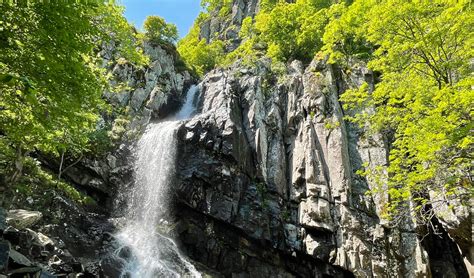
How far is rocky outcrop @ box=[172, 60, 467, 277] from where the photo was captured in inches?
576

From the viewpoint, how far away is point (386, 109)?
9672 mm

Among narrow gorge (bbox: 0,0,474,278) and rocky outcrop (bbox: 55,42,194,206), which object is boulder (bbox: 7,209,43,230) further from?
rocky outcrop (bbox: 55,42,194,206)

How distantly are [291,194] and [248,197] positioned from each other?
237 cm

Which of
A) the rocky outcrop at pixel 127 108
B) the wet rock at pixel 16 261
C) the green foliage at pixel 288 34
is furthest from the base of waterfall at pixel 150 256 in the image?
the green foliage at pixel 288 34

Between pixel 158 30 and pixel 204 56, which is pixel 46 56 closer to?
pixel 158 30

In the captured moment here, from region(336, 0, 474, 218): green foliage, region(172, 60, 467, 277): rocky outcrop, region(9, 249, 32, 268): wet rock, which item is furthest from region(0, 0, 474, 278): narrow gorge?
region(9, 249, 32, 268): wet rock

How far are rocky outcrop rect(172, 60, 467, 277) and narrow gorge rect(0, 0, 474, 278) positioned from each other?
59mm

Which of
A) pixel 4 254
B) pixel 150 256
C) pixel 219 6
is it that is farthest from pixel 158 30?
pixel 4 254

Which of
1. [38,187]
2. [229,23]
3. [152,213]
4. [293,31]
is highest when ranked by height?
[229,23]

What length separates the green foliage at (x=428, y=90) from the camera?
7.66 metres

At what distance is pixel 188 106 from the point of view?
1028 inches

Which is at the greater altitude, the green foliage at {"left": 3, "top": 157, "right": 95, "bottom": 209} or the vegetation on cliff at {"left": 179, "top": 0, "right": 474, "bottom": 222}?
the vegetation on cliff at {"left": 179, "top": 0, "right": 474, "bottom": 222}

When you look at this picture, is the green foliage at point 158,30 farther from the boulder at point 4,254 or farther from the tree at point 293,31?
the boulder at point 4,254

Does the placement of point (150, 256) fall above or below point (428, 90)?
below
